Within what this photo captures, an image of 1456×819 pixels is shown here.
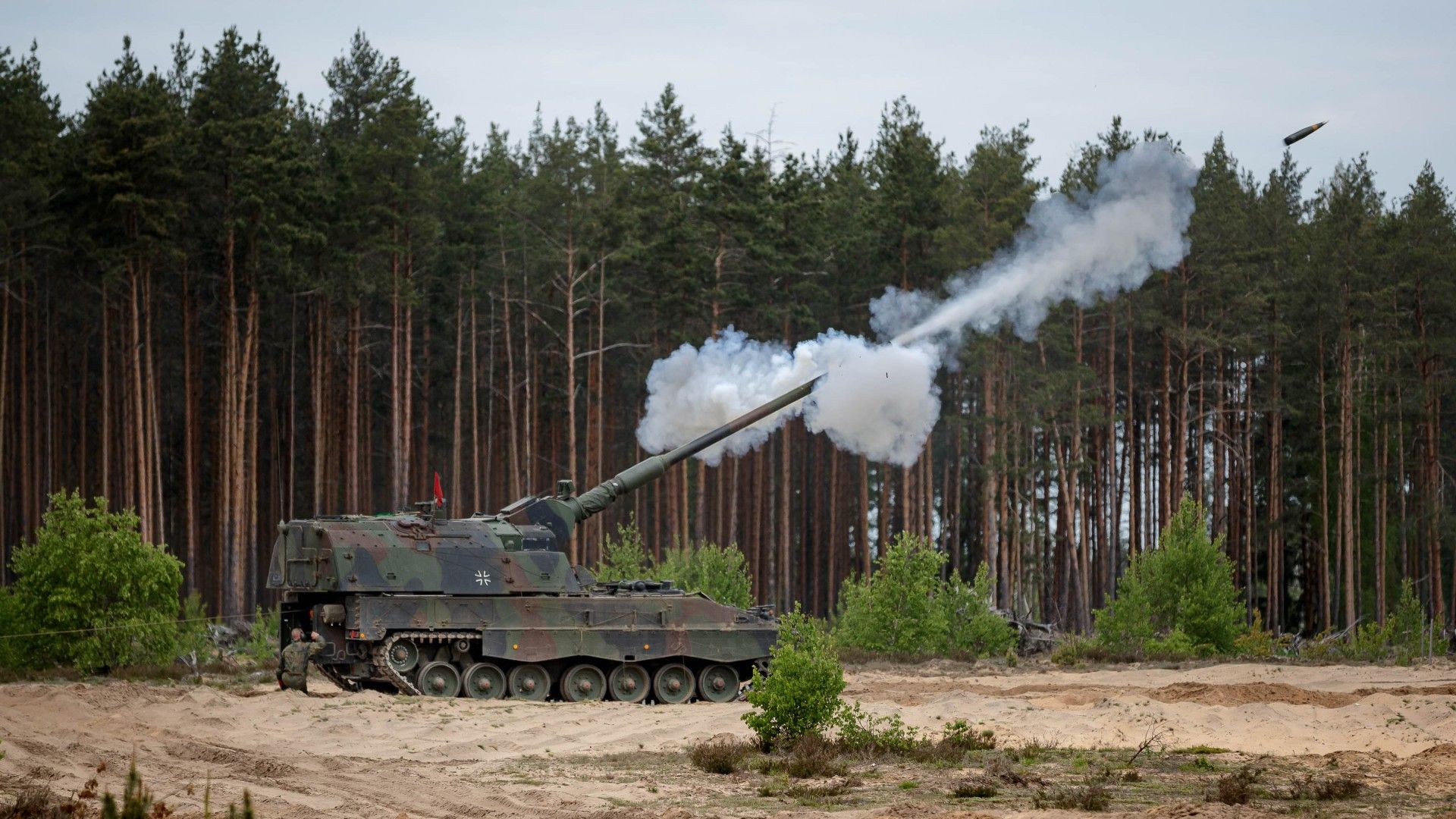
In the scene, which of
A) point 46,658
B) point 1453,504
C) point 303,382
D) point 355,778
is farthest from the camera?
point 303,382

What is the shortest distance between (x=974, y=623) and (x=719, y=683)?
9.81m

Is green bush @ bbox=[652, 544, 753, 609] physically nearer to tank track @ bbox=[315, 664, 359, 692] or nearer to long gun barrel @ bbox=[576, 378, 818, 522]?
long gun barrel @ bbox=[576, 378, 818, 522]

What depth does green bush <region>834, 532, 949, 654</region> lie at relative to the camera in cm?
3309

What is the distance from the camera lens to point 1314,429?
5347cm

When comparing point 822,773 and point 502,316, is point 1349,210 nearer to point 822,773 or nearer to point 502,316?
point 502,316

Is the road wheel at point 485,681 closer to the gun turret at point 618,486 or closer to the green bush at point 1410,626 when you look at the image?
the gun turret at point 618,486

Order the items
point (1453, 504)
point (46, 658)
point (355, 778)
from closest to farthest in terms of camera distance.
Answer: point (355, 778) < point (46, 658) < point (1453, 504)

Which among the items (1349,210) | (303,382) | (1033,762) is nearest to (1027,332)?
(1349,210)

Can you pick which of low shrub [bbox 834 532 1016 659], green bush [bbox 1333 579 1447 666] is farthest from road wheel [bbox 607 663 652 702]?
green bush [bbox 1333 579 1447 666]

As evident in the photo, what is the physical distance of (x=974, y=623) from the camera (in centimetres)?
3431

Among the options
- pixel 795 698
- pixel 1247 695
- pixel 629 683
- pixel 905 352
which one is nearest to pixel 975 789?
pixel 795 698

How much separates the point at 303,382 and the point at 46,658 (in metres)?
30.1

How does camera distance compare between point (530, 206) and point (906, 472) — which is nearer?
point (906, 472)

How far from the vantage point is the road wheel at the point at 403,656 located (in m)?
24.5
